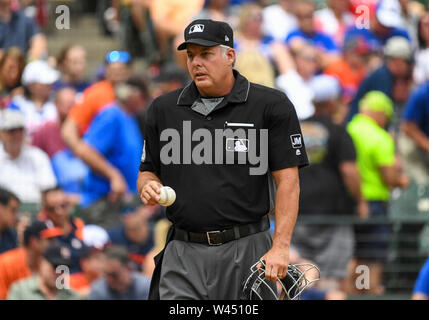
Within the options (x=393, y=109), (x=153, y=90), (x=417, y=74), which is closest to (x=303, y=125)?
(x=153, y=90)

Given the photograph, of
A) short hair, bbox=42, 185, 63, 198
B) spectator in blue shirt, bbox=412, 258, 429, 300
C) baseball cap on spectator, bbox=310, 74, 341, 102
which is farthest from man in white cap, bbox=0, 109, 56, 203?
spectator in blue shirt, bbox=412, 258, 429, 300

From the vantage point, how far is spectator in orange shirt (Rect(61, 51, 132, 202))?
10078mm

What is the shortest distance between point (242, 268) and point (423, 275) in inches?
85.0

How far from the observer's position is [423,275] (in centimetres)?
738

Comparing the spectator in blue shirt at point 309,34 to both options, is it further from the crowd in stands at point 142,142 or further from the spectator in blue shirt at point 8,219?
the spectator in blue shirt at point 8,219

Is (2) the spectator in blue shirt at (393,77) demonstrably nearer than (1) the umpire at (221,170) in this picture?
No

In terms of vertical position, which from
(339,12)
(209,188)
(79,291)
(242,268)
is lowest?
(79,291)

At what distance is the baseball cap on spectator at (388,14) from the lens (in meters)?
13.4

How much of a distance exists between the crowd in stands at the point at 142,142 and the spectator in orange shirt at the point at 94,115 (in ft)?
0.05

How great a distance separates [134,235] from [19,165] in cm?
145

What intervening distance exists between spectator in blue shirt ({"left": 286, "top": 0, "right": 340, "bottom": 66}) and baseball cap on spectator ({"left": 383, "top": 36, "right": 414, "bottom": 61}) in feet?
3.30

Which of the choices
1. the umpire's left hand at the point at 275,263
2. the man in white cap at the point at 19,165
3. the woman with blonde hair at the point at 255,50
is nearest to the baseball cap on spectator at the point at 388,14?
the woman with blonde hair at the point at 255,50

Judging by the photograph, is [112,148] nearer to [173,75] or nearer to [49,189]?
[49,189]
